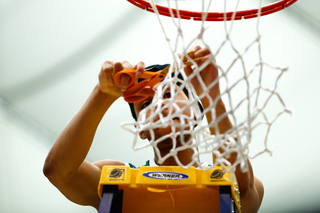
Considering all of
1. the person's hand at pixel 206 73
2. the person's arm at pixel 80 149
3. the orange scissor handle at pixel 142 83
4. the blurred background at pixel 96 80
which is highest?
the blurred background at pixel 96 80

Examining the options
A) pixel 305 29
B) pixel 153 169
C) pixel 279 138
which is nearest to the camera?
pixel 153 169

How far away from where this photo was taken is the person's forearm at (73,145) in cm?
76

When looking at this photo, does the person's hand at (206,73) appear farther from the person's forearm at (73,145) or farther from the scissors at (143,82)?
the person's forearm at (73,145)

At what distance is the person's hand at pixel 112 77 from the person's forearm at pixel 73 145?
54mm

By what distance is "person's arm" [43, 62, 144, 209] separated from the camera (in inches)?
29.9

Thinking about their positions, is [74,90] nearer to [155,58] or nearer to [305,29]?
[155,58]

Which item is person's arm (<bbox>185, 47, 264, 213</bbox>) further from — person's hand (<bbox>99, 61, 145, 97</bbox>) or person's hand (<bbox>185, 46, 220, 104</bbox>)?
person's hand (<bbox>99, 61, 145, 97</bbox>)

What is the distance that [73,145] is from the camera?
2.49 ft

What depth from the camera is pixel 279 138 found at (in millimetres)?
1367

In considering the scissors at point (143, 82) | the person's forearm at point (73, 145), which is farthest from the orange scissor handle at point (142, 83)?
the person's forearm at point (73, 145)

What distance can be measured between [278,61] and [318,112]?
10.5 inches

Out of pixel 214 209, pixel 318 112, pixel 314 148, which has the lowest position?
pixel 214 209

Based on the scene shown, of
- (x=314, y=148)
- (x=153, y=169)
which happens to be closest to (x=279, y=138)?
(x=314, y=148)

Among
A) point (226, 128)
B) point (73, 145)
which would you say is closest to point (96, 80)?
point (73, 145)
